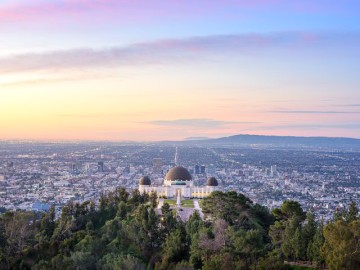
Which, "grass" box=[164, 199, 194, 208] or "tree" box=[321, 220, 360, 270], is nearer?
"tree" box=[321, 220, 360, 270]

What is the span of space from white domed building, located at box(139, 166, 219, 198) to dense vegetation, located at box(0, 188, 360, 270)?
15384mm

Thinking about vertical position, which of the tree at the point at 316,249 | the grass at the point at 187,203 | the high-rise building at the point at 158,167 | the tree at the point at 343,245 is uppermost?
the tree at the point at 343,245

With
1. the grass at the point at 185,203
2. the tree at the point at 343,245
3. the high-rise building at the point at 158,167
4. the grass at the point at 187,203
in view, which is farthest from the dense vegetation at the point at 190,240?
the high-rise building at the point at 158,167

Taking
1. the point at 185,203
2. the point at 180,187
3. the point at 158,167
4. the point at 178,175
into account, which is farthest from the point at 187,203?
the point at 158,167

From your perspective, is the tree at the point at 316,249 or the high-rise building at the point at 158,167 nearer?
the tree at the point at 316,249

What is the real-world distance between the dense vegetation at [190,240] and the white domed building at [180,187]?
50.5 ft

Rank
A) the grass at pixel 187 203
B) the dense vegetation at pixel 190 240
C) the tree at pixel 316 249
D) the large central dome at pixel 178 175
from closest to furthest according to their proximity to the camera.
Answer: the dense vegetation at pixel 190 240
the tree at pixel 316 249
the grass at pixel 187 203
the large central dome at pixel 178 175

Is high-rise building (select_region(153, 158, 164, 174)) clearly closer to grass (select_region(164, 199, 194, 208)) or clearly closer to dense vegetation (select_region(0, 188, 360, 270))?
grass (select_region(164, 199, 194, 208))

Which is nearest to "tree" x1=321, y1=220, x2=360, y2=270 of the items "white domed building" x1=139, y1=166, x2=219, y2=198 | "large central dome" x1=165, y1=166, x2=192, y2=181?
"white domed building" x1=139, y1=166, x2=219, y2=198

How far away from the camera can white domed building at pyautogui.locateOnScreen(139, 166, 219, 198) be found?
52969 mm

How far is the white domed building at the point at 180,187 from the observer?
→ 174 feet

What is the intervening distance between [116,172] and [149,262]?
255 ft

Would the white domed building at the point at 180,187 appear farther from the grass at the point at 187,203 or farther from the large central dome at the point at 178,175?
the grass at the point at 187,203

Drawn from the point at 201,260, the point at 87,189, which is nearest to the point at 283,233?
the point at 201,260
